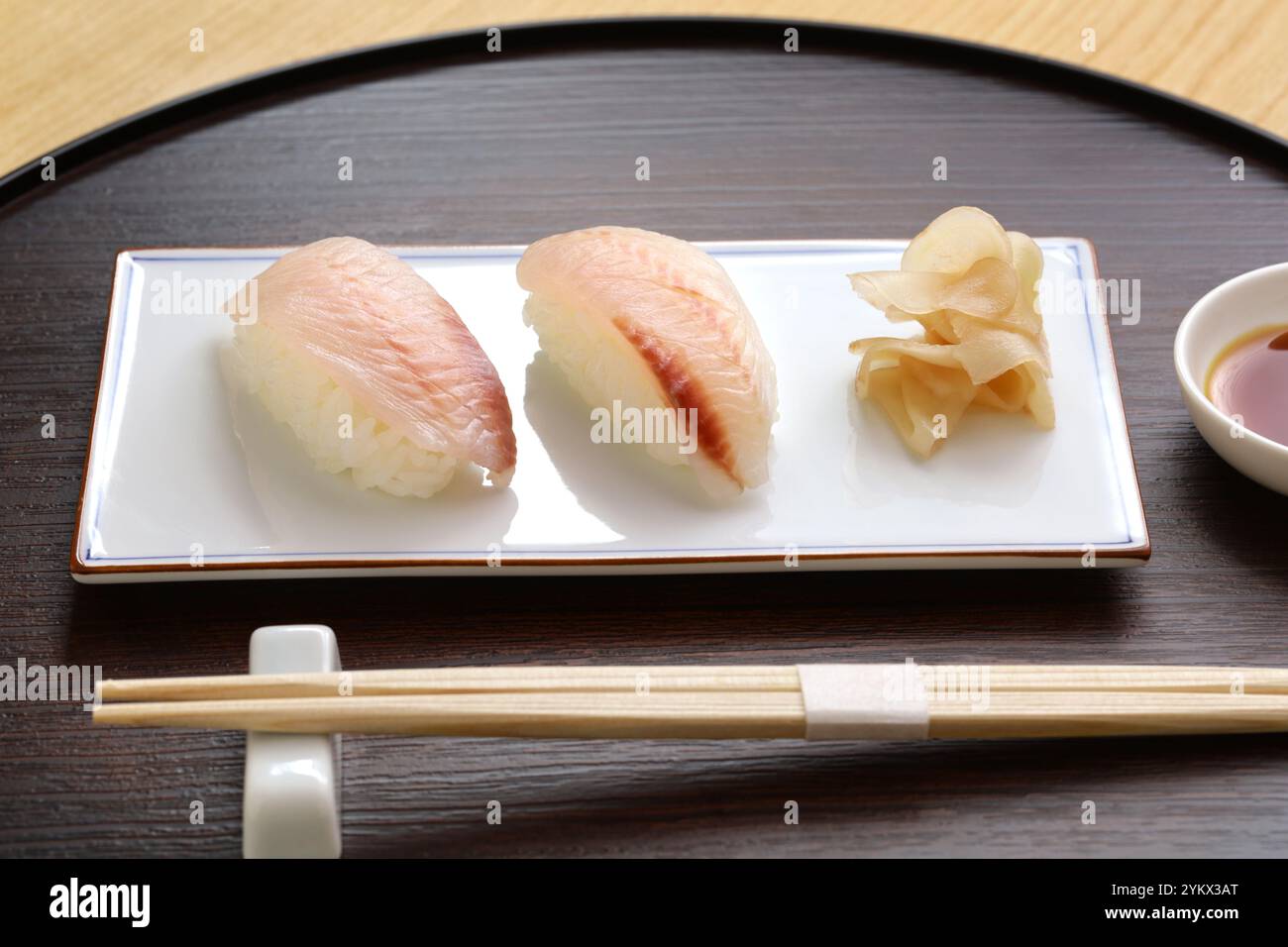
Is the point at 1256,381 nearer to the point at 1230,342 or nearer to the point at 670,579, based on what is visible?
A: the point at 1230,342

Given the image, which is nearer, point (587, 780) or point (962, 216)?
point (587, 780)

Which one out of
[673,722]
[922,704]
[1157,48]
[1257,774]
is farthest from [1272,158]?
[673,722]

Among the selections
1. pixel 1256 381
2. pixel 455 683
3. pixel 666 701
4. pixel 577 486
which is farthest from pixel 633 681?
pixel 1256 381

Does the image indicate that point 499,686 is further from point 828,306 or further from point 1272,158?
point 1272,158

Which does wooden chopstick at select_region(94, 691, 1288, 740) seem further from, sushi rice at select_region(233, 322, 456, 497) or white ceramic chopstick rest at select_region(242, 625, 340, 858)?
sushi rice at select_region(233, 322, 456, 497)

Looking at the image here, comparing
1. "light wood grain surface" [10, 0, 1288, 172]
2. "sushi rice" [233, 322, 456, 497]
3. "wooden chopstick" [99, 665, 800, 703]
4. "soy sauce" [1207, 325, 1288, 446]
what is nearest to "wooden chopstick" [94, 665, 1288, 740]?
"wooden chopstick" [99, 665, 800, 703]

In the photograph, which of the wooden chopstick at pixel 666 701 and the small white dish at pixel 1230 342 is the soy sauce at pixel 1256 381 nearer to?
the small white dish at pixel 1230 342

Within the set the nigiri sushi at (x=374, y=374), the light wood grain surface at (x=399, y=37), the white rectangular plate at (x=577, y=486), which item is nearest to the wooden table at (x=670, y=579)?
the white rectangular plate at (x=577, y=486)
